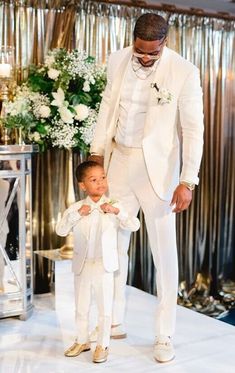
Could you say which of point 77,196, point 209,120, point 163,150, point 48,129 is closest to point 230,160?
point 209,120

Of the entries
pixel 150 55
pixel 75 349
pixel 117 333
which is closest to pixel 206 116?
pixel 150 55

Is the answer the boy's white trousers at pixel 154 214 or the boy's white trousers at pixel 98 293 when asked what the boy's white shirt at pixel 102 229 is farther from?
the boy's white trousers at pixel 154 214

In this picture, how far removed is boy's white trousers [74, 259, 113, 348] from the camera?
8.43ft

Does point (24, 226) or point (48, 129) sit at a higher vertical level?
point (48, 129)

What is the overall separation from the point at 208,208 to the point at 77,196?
3.90ft

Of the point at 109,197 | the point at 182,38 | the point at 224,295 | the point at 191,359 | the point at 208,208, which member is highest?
the point at 182,38

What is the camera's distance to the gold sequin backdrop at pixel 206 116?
3.80 m

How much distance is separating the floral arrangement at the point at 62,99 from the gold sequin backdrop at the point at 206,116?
0.27 metres

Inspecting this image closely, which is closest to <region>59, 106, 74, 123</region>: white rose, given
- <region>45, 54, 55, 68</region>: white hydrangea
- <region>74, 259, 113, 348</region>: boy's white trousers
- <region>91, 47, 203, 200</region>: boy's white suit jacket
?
<region>45, 54, 55, 68</region>: white hydrangea

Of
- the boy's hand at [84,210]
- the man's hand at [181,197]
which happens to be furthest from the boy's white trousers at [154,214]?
the boy's hand at [84,210]

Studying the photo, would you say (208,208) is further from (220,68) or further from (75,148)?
(75,148)

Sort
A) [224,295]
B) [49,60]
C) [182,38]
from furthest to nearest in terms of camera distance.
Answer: [224,295] → [182,38] → [49,60]

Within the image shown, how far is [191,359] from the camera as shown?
8.90ft

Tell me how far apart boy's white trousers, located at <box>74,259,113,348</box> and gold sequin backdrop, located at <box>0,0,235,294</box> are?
55.9 inches
